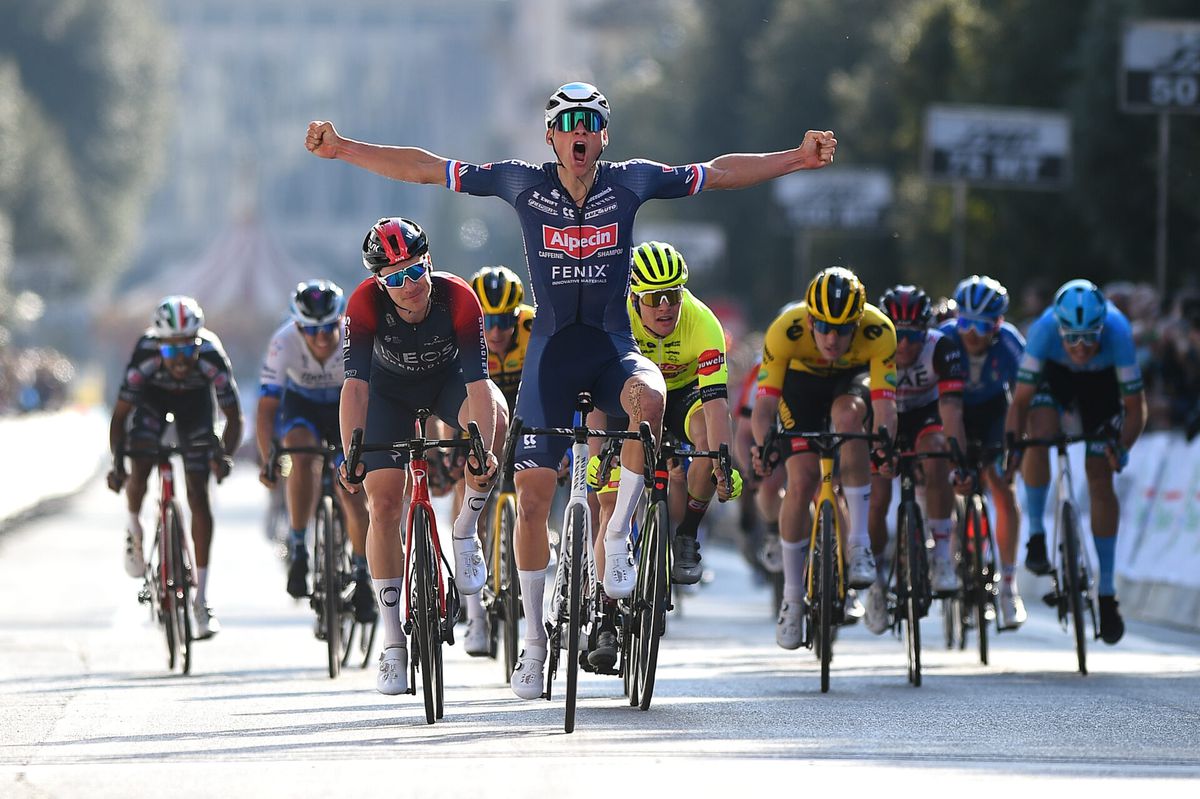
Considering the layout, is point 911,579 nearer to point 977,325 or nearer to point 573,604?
point 977,325

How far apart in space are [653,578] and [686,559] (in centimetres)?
128

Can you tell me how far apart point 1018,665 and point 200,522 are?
4488mm

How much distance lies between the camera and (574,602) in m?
10.1

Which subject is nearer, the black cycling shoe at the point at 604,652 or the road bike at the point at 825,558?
the black cycling shoe at the point at 604,652

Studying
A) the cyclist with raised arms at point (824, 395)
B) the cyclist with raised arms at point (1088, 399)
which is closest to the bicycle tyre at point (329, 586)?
the cyclist with raised arms at point (824, 395)

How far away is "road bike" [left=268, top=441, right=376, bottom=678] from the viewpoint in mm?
13992

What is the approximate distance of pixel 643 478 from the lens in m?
10.8

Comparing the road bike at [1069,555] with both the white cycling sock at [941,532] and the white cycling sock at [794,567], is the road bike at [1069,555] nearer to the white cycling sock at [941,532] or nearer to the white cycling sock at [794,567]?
the white cycling sock at [941,532]

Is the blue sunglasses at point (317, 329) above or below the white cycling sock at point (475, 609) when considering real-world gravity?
above

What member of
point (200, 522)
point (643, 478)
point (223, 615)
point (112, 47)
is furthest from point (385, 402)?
point (112, 47)

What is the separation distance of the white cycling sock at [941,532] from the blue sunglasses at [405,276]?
4.62 metres

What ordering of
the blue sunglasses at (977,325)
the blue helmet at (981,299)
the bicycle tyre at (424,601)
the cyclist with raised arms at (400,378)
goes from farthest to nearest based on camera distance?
the blue sunglasses at (977,325) → the blue helmet at (981,299) → the cyclist with raised arms at (400,378) → the bicycle tyre at (424,601)

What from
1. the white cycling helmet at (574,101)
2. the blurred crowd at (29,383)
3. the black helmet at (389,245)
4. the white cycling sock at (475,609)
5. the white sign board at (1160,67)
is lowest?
the blurred crowd at (29,383)

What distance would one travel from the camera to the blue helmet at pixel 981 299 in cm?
1512
